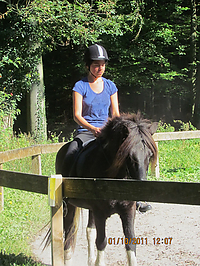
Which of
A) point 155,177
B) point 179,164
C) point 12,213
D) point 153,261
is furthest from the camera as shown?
point 179,164

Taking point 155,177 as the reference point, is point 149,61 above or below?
above

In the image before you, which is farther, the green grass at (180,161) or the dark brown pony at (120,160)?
the green grass at (180,161)

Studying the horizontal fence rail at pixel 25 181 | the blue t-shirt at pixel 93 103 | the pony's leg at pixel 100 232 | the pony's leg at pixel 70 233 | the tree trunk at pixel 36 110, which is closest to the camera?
the horizontal fence rail at pixel 25 181

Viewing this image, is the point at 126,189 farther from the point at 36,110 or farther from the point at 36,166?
the point at 36,110

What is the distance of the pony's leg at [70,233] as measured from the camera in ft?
13.9

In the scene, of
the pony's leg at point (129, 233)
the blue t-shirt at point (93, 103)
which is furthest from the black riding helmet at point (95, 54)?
the pony's leg at point (129, 233)

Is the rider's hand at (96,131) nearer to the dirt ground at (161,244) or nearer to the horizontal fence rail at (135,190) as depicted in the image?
the horizontal fence rail at (135,190)

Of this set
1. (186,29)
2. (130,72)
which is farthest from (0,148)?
(186,29)

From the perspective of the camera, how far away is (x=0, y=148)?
9297 mm

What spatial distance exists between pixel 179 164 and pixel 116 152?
7352 mm

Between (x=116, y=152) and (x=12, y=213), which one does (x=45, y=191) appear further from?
(x=12, y=213)

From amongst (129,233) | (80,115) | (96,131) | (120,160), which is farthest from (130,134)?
(129,233)

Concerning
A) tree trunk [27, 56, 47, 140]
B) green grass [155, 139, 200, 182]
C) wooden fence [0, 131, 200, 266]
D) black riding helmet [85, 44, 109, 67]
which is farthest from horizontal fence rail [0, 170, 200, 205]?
tree trunk [27, 56, 47, 140]

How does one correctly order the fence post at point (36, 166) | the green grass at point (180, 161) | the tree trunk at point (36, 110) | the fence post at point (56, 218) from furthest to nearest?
the tree trunk at point (36, 110) < the green grass at point (180, 161) < the fence post at point (36, 166) < the fence post at point (56, 218)
